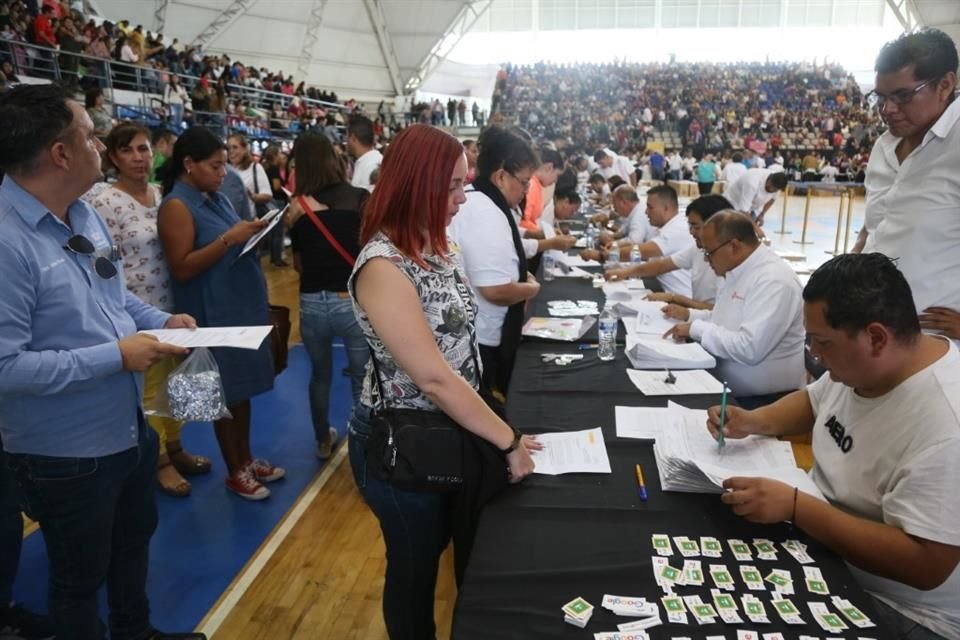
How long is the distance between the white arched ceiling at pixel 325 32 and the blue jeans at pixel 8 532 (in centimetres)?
1667

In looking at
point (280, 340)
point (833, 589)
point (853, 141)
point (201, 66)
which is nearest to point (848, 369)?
point (833, 589)

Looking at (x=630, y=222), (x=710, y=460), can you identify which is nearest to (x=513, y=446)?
(x=710, y=460)

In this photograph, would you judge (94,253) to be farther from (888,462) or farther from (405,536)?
(888,462)

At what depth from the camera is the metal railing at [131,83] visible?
798cm

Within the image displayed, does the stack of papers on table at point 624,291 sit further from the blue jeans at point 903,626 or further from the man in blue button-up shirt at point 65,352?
the man in blue button-up shirt at point 65,352

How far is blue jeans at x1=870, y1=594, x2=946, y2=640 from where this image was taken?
119cm

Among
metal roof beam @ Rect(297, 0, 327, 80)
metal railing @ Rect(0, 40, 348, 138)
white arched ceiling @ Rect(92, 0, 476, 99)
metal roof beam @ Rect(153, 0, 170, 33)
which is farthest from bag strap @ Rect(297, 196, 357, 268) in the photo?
metal roof beam @ Rect(297, 0, 327, 80)

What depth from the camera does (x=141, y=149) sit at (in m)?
2.38

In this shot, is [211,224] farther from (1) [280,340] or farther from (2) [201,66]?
(2) [201,66]

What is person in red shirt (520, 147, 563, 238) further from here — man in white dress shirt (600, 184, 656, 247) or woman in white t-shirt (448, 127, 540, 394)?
woman in white t-shirt (448, 127, 540, 394)

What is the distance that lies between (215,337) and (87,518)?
501mm

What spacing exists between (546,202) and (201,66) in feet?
39.1

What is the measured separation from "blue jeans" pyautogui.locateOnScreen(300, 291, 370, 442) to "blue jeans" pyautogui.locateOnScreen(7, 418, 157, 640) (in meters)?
1.15

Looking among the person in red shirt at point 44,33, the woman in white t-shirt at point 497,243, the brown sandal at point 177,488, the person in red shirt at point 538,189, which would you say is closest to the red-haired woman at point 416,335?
the woman in white t-shirt at point 497,243
